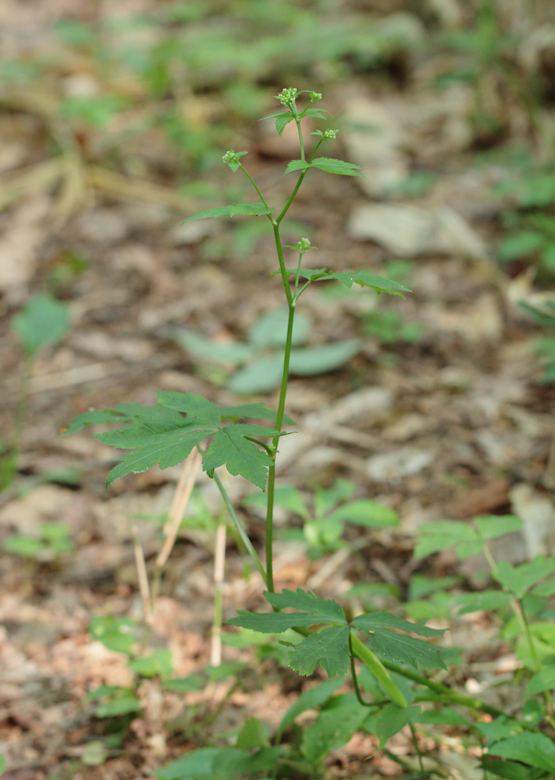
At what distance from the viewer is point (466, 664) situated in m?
1.43

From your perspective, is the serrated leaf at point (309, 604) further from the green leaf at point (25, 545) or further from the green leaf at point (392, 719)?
the green leaf at point (25, 545)

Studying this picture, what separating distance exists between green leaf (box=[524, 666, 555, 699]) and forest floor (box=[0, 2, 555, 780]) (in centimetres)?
30

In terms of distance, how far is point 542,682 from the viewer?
3.30 feet

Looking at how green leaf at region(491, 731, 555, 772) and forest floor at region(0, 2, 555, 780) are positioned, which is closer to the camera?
green leaf at region(491, 731, 555, 772)


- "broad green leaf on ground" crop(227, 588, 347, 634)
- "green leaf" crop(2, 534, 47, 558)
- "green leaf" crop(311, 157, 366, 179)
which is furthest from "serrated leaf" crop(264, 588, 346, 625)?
"green leaf" crop(2, 534, 47, 558)

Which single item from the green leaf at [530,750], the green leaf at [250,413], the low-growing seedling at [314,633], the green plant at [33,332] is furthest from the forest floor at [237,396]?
the green leaf at [250,413]

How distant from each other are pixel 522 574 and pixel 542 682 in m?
0.20

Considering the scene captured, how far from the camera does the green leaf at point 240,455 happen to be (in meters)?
0.84

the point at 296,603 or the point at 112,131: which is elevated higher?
the point at 112,131

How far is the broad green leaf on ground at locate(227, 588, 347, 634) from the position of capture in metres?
0.86

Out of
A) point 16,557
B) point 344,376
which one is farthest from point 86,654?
point 344,376

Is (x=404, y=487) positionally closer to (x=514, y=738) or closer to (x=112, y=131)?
(x=514, y=738)

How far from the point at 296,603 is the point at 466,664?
30.2 inches

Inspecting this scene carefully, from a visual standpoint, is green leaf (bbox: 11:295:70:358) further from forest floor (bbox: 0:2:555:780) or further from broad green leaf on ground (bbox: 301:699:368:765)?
broad green leaf on ground (bbox: 301:699:368:765)
